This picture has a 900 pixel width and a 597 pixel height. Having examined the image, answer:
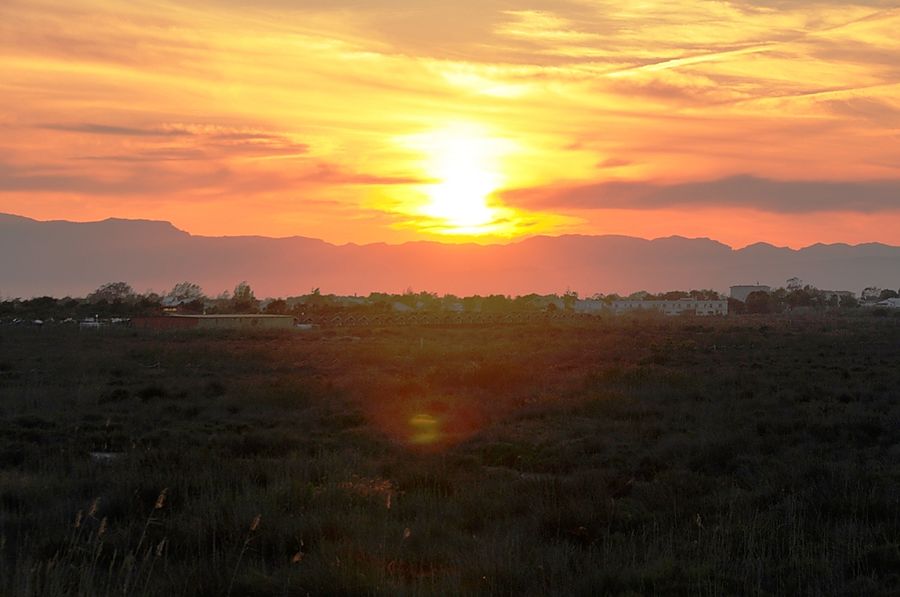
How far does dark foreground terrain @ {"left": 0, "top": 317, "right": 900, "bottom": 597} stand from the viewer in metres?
7.42

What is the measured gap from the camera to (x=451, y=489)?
10945 mm

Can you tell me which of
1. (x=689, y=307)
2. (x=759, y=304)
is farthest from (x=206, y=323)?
(x=759, y=304)

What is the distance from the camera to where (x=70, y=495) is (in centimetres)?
1041

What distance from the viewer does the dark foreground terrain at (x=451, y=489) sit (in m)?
7.42

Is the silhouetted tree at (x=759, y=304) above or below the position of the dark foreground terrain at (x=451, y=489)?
above

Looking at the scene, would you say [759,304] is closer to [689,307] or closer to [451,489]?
[689,307]

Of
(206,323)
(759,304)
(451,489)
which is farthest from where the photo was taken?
(759,304)

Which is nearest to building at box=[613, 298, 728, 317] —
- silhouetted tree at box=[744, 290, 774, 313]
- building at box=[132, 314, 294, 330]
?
silhouetted tree at box=[744, 290, 774, 313]

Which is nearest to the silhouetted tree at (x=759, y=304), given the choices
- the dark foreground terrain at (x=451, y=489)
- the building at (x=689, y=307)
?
the building at (x=689, y=307)

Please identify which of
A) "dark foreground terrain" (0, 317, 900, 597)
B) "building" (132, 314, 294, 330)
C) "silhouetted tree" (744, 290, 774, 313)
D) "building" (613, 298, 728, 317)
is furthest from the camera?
"building" (613, 298, 728, 317)

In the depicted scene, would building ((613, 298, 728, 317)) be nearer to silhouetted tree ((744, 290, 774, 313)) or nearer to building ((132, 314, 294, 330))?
silhouetted tree ((744, 290, 774, 313))

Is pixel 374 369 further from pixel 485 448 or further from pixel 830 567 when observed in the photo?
pixel 830 567

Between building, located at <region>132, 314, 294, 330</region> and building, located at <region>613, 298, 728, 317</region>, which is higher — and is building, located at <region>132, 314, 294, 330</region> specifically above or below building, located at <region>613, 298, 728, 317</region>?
below

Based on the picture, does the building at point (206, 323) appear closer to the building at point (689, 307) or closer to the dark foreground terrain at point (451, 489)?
the dark foreground terrain at point (451, 489)
